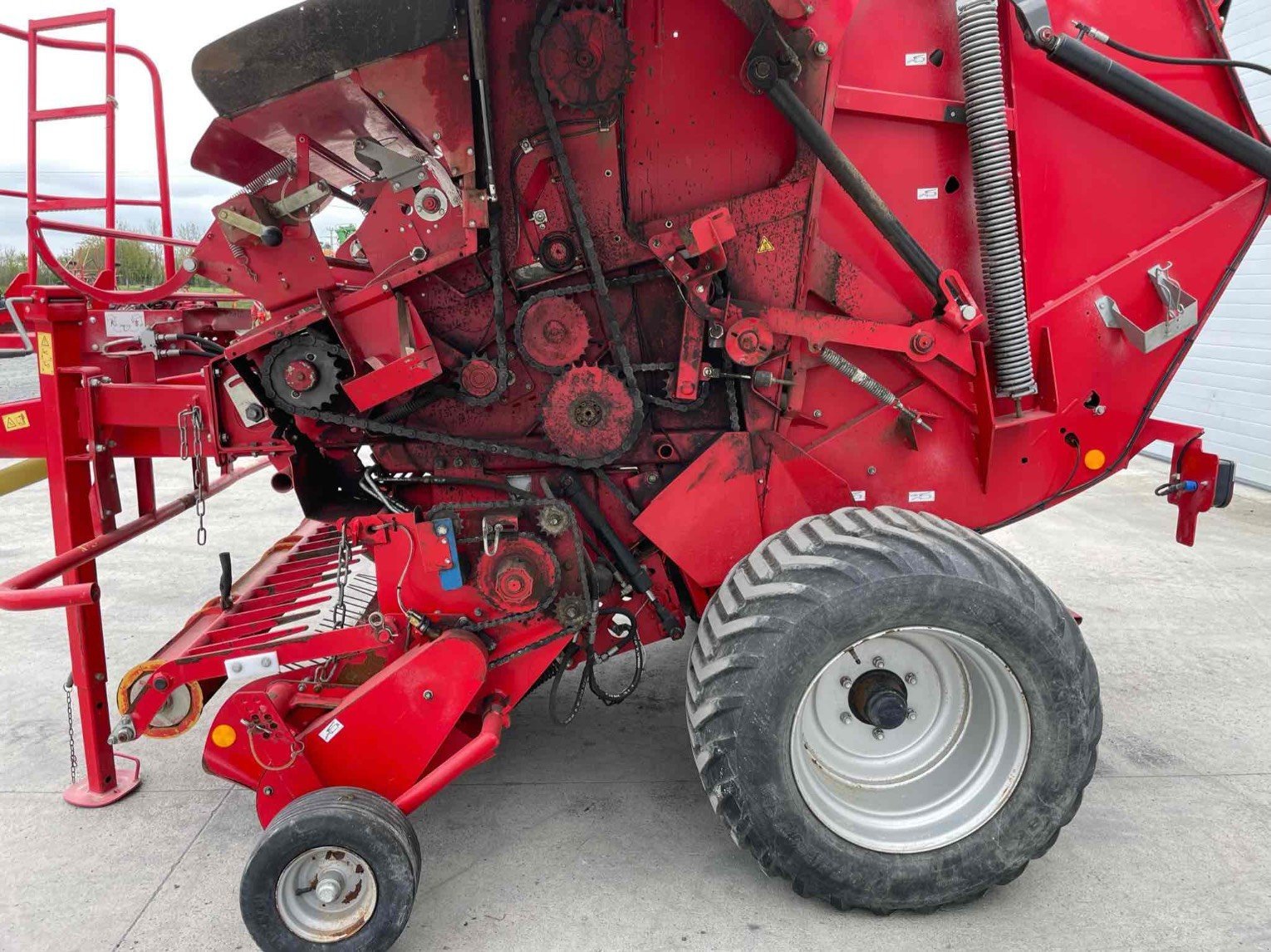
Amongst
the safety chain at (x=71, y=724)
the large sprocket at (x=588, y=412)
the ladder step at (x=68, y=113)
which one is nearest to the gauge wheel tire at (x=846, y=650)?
the large sprocket at (x=588, y=412)

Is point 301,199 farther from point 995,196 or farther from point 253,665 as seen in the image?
point 995,196

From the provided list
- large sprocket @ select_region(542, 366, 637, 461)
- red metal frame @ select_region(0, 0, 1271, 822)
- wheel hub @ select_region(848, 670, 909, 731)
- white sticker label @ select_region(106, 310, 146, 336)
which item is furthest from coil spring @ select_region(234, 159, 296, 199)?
wheel hub @ select_region(848, 670, 909, 731)

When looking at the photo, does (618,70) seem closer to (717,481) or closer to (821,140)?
(821,140)

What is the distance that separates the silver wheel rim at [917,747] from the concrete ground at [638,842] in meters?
0.27

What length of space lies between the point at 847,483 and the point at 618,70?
154cm

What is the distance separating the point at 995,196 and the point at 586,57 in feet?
4.52

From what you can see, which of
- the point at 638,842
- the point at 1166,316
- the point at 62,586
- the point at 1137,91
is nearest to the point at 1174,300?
the point at 1166,316

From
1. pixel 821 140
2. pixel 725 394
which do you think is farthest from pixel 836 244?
pixel 725 394

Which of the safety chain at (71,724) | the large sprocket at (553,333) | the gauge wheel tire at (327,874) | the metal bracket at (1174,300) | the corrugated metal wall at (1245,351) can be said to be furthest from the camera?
the corrugated metal wall at (1245,351)

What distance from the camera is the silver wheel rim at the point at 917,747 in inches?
108

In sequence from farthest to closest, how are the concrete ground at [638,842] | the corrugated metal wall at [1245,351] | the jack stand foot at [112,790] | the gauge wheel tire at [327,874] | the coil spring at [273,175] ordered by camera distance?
the corrugated metal wall at [1245,351], the jack stand foot at [112,790], the coil spring at [273,175], the concrete ground at [638,842], the gauge wheel tire at [327,874]

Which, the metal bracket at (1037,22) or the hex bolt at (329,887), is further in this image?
the metal bracket at (1037,22)

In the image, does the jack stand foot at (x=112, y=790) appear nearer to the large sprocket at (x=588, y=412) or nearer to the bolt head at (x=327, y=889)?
the bolt head at (x=327, y=889)

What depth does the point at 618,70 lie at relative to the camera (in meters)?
2.77
